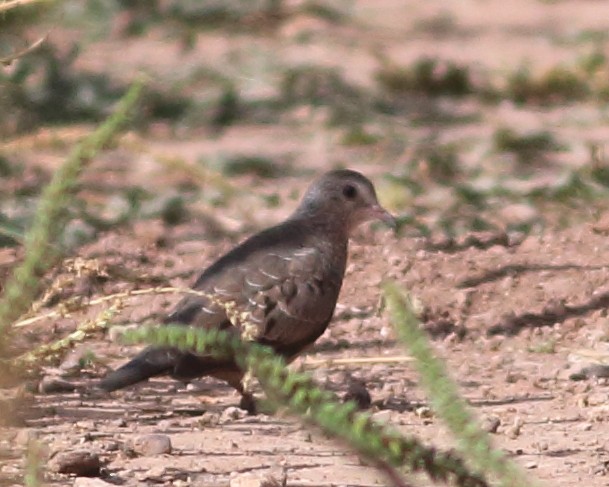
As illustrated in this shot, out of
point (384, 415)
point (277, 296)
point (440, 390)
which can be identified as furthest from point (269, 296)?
point (440, 390)

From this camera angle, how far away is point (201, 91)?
439 inches

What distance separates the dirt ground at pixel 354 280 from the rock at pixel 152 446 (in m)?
0.04

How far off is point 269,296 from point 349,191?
1.13 metres

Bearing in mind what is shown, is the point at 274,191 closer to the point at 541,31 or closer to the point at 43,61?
the point at 43,61

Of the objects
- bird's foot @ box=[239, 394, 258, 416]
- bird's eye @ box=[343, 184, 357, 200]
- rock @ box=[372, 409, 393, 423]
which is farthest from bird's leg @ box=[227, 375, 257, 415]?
bird's eye @ box=[343, 184, 357, 200]

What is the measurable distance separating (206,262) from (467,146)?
284cm

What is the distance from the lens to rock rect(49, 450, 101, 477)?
4340 millimetres

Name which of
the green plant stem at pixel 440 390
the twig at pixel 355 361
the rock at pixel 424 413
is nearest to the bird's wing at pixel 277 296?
the twig at pixel 355 361

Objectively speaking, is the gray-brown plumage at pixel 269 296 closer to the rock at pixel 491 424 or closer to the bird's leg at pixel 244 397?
the bird's leg at pixel 244 397

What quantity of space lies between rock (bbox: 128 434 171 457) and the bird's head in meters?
2.26

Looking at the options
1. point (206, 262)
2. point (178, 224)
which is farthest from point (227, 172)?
point (206, 262)

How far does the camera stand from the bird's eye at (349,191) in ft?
23.0

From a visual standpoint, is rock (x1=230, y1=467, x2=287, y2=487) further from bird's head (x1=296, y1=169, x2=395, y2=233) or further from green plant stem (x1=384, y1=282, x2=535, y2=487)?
bird's head (x1=296, y1=169, x2=395, y2=233)

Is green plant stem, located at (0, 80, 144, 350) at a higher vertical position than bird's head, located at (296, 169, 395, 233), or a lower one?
lower
